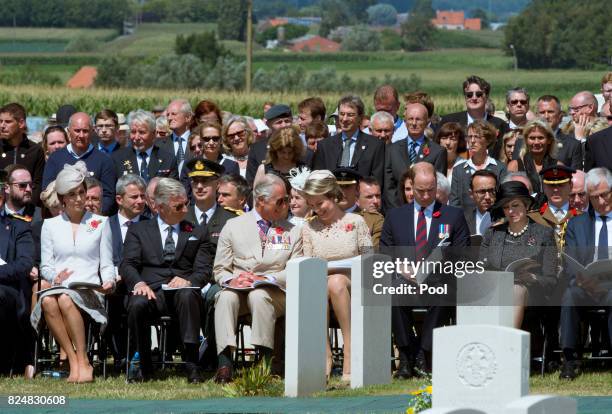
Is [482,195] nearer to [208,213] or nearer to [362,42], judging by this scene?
[208,213]

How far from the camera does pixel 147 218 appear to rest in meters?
13.0

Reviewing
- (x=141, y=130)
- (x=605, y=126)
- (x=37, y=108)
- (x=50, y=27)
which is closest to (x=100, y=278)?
(x=141, y=130)

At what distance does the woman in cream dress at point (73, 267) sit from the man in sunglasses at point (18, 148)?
2779mm

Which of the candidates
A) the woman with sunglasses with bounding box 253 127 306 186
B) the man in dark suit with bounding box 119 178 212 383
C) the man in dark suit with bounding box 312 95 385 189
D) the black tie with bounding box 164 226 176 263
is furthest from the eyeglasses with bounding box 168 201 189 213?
the man in dark suit with bounding box 312 95 385 189

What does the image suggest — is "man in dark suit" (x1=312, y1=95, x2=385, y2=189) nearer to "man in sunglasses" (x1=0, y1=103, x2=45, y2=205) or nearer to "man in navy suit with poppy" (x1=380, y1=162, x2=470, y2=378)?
"man in navy suit with poppy" (x1=380, y1=162, x2=470, y2=378)

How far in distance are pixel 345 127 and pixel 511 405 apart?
8.49 meters

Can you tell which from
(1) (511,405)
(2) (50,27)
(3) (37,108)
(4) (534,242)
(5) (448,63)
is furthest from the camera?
(2) (50,27)

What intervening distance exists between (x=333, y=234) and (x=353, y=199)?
3.12ft

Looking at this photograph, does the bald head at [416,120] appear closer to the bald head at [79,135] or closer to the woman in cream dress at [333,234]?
the woman in cream dress at [333,234]

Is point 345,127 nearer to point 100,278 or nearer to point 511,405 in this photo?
point 100,278

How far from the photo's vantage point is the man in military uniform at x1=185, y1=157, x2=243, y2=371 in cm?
1193

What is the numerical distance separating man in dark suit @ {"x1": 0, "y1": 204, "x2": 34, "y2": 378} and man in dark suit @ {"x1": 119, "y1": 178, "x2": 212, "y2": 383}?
36.7 inches

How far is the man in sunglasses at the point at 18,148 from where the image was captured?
14812 mm

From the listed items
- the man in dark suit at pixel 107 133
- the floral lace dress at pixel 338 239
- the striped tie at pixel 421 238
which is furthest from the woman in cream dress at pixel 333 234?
Answer: the man in dark suit at pixel 107 133
